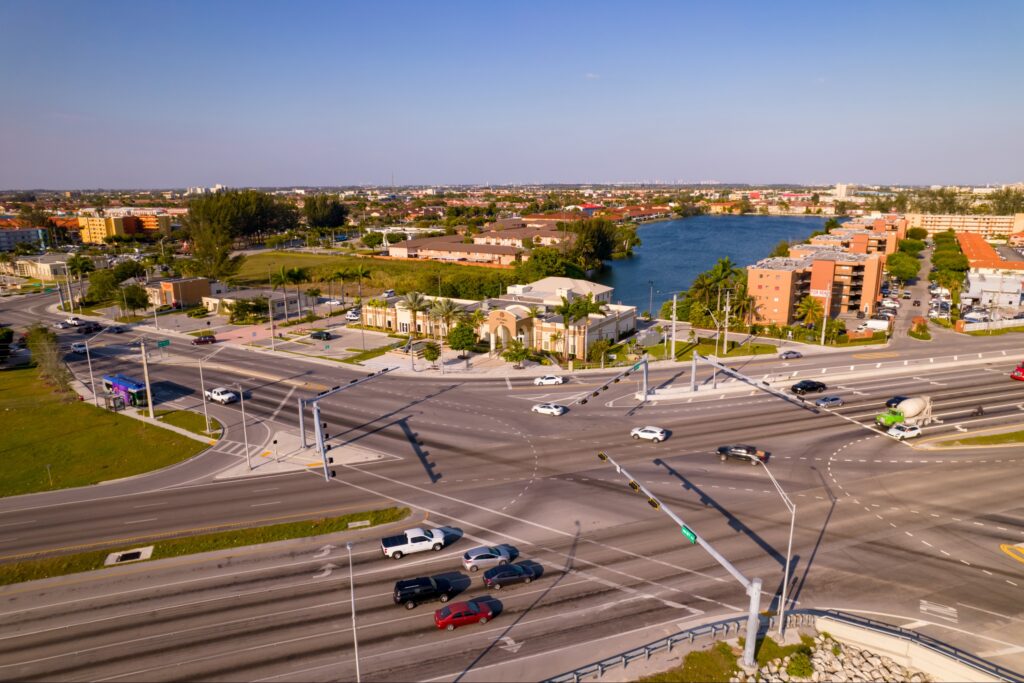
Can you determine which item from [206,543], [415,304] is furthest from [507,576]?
[415,304]

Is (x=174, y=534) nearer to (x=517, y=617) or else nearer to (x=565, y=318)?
(x=517, y=617)

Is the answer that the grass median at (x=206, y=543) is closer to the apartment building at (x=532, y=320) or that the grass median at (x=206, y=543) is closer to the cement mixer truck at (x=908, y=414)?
the apartment building at (x=532, y=320)

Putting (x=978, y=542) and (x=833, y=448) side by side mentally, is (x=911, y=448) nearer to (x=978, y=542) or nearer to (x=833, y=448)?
(x=833, y=448)

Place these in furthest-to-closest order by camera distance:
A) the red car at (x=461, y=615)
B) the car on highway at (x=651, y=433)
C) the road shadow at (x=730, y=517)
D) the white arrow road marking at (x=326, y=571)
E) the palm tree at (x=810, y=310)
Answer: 1. the palm tree at (x=810, y=310)
2. the car on highway at (x=651, y=433)
3. the road shadow at (x=730, y=517)
4. the white arrow road marking at (x=326, y=571)
5. the red car at (x=461, y=615)

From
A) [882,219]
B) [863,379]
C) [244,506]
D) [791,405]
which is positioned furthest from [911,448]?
[882,219]

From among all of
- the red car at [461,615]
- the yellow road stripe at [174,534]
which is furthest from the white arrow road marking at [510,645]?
the yellow road stripe at [174,534]

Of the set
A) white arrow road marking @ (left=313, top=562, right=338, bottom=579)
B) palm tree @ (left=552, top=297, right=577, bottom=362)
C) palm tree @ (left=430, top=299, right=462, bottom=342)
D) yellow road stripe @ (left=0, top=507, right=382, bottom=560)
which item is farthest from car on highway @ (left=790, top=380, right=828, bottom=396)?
white arrow road marking @ (left=313, top=562, right=338, bottom=579)
